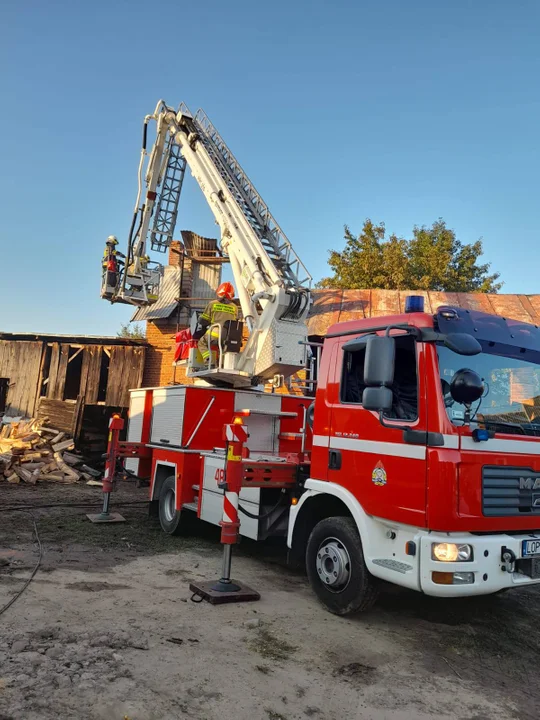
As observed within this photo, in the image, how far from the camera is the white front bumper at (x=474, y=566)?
3.79 metres

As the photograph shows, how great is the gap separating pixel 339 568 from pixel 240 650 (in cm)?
113

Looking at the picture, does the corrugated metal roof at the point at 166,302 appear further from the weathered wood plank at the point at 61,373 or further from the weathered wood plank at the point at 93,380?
the weathered wood plank at the point at 61,373

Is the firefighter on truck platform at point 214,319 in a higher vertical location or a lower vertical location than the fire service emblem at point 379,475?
higher

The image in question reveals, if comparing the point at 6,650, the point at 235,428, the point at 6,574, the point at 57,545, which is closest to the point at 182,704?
the point at 6,650

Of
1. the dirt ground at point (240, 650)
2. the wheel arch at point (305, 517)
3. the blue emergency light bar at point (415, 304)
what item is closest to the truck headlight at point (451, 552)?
the dirt ground at point (240, 650)

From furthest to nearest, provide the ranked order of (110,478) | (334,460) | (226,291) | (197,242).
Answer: (197,242) → (110,478) → (226,291) → (334,460)

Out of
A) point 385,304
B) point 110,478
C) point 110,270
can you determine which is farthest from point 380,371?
point 385,304

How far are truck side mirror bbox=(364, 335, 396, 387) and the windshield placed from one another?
0.42m

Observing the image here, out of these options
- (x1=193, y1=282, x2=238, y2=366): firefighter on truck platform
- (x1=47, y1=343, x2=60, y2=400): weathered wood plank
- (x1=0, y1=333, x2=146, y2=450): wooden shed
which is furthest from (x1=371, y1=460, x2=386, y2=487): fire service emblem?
(x1=47, y1=343, x2=60, y2=400): weathered wood plank

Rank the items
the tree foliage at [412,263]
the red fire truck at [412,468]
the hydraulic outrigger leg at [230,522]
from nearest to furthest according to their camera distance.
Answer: the red fire truck at [412,468] → the hydraulic outrigger leg at [230,522] → the tree foliage at [412,263]

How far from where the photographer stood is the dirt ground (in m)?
3.15

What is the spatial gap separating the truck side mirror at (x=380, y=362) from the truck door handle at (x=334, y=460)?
1015mm

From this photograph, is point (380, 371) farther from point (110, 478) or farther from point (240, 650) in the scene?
point (110, 478)

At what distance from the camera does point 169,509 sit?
777 cm
